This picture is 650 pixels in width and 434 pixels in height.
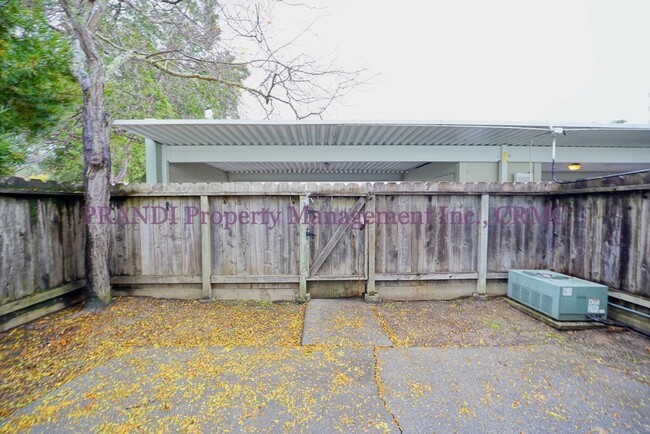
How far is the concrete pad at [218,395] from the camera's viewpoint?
6.02ft

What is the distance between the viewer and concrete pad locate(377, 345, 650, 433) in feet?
6.10

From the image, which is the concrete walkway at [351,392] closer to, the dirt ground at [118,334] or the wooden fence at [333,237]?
the dirt ground at [118,334]

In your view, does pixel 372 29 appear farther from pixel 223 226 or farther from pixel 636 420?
pixel 636 420

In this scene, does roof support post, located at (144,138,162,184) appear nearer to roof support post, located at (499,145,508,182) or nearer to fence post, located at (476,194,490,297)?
fence post, located at (476,194,490,297)

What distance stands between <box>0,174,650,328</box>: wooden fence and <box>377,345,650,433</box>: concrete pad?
1.39 meters

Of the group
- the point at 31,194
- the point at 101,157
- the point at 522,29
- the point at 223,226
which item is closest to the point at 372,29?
the point at 223,226

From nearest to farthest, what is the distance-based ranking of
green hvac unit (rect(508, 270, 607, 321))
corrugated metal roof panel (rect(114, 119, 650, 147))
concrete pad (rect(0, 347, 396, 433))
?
concrete pad (rect(0, 347, 396, 433))
green hvac unit (rect(508, 270, 607, 321))
corrugated metal roof panel (rect(114, 119, 650, 147))

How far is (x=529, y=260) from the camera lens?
4082 millimetres

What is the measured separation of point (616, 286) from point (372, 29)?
5794 mm

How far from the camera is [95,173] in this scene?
3.49m

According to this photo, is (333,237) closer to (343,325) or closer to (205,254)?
(343,325)

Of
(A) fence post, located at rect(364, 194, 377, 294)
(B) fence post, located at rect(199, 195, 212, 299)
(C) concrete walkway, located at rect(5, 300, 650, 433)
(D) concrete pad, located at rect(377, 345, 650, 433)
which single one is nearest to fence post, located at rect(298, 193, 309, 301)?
(A) fence post, located at rect(364, 194, 377, 294)

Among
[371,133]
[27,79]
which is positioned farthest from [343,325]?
[27,79]

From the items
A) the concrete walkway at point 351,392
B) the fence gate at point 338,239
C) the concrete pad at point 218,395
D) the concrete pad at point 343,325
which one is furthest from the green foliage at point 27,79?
the concrete pad at point 343,325
